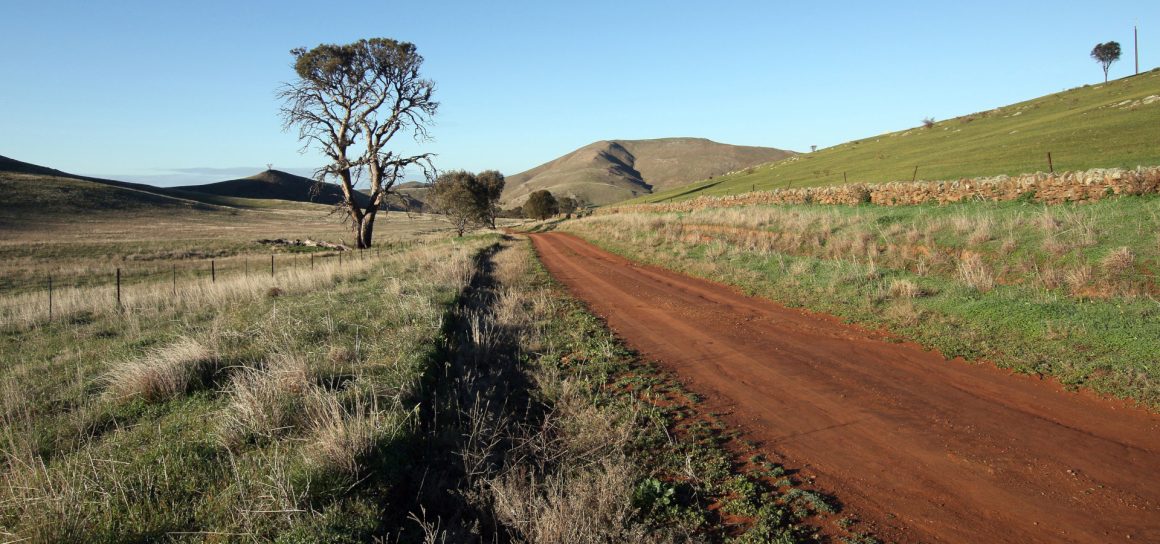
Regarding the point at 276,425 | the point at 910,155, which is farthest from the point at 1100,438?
the point at 910,155

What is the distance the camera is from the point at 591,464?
4.91 metres

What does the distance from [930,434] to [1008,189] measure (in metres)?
15.5

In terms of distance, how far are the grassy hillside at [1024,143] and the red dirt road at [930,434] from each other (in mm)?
23021

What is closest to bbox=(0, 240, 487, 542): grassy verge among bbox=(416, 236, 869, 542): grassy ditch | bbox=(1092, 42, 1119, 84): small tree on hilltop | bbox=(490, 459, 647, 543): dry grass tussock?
bbox=(416, 236, 869, 542): grassy ditch

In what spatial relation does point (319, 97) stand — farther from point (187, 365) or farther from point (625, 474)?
point (625, 474)

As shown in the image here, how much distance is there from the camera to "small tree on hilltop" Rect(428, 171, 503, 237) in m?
52.8

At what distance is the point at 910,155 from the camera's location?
154 feet

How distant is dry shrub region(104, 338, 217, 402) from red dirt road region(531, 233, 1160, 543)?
19.6 ft

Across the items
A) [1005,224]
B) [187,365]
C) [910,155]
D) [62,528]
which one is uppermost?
[910,155]

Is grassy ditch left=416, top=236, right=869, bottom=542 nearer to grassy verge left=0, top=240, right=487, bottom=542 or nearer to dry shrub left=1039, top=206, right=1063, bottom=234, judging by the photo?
grassy verge left=0, top=240, right=487, bottom=542

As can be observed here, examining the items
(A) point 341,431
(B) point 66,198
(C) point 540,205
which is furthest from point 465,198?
(A) point 341,431

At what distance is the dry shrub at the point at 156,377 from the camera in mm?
6172

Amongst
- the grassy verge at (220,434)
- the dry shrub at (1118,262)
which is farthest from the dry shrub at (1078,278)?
the grassy verge at (220,434)

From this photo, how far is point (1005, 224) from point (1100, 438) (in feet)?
34.4
